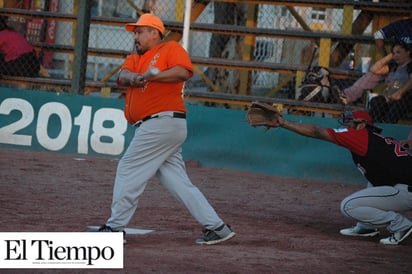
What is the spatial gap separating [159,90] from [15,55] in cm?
810

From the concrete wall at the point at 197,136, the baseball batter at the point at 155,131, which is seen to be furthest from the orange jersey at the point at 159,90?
the concrete wall at the point at 197,136

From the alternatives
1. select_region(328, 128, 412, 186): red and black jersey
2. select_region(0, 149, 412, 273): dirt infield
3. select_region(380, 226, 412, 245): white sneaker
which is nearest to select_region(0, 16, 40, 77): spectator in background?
select_region(0, 149, 412, 273): dirt infield

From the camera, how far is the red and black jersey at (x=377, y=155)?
28.6 feet

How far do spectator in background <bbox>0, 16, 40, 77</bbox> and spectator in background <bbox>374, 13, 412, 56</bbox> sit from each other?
5.51 m

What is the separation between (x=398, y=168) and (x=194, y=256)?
2261mm

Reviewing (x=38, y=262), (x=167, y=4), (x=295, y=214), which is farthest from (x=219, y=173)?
(x=167, y=4)

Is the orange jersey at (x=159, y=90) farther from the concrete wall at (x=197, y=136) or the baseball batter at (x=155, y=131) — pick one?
the concrete wall at (x=197, y=136)

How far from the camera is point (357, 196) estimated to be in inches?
355

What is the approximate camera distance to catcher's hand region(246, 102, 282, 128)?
8.66 meters

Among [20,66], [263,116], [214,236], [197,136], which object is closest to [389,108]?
[197,136]

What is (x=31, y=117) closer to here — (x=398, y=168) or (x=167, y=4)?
(x=398, y=168)

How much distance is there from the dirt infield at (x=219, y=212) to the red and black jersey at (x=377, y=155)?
625mm

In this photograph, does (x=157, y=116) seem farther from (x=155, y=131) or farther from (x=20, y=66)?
(x=20, y=66)

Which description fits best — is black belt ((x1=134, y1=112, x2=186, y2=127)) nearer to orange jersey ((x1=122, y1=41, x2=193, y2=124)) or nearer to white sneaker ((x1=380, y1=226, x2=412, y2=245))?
orange jersey ((x1=122, y1=41, x2=193, y2=124))
